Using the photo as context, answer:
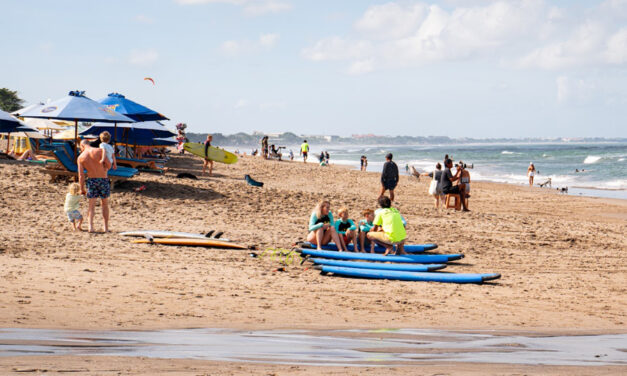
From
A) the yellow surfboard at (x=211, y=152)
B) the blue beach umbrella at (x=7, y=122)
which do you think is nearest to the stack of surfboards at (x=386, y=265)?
the blue beach umbrella at (x=7, y=122)

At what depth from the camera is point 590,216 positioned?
1897cm

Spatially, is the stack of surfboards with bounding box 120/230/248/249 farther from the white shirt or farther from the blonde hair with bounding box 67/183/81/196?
the white shirt

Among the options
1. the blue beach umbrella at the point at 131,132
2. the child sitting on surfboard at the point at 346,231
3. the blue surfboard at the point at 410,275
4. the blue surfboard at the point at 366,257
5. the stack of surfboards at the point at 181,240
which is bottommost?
the blue surfboard at the point at 410,275

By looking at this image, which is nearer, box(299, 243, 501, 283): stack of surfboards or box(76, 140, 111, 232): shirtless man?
box(299, 243, 501, 283): stack of surfboards

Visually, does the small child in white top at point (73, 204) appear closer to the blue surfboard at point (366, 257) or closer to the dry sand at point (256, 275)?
the dry sand at point (256, 275)

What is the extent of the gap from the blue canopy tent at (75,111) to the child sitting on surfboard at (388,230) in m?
7.73

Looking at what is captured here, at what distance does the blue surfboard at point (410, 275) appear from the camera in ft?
26.9

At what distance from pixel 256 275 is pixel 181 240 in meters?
2.26

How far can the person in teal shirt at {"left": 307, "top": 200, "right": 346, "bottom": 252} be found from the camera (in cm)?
967

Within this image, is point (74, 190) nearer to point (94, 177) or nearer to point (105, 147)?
point (94, 177)

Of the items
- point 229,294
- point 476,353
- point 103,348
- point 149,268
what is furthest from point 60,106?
point 476,353

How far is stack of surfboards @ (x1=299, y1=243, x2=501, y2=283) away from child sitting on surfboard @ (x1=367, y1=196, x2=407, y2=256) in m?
0.24

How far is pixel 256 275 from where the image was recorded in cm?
820

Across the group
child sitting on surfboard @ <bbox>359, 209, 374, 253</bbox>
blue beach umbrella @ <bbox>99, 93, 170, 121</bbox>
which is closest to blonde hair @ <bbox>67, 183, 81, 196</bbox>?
child sitting on surfboard @ <bbox>359, 209, 374, 253</bbox>
